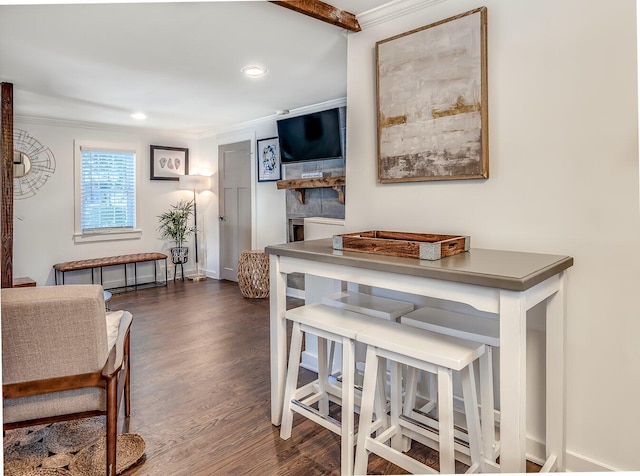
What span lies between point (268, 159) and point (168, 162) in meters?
1.83

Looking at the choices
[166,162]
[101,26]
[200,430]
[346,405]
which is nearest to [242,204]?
[166,162]

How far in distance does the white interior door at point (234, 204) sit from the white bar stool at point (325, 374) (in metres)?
3.69

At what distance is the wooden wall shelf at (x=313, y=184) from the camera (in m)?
4.17

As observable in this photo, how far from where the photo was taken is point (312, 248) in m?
1.92

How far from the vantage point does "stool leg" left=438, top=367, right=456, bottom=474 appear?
4.53 ft

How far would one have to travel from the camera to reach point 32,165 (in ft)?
16.1

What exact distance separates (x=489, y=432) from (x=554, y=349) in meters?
0.43

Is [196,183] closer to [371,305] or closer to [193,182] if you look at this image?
[193,182]

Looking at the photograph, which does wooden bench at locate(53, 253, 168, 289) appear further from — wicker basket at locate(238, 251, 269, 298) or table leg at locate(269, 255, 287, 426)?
table leg at locate(269, 255, 287, 426)

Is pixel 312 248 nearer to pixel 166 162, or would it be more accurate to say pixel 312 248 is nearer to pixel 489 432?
pixel 489 432

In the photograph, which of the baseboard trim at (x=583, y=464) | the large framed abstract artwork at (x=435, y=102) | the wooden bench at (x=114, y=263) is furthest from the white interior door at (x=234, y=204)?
the baseboard trim at (x=583, y=464)

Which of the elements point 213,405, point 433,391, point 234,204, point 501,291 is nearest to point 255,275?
point 234,204

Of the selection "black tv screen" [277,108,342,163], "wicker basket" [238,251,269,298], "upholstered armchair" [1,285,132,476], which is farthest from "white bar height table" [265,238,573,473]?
"wicker basket" [238,251,269,298]

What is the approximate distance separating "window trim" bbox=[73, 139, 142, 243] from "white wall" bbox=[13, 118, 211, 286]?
0.13 ft
